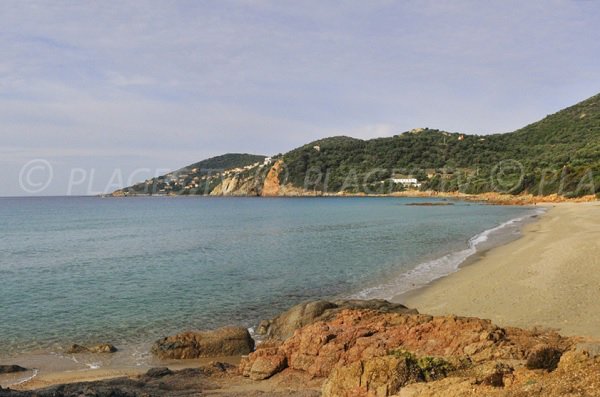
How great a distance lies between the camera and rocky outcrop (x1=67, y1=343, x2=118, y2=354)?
13.1 meters

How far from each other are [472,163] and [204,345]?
167571 mm

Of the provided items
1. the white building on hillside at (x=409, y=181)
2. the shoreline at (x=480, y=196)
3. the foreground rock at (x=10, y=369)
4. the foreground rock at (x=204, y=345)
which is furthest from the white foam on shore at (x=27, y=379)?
the white building on hillside at (x=409, y=181)

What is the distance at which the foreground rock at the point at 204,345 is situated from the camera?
12.5 meters

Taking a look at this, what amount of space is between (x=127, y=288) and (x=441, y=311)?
47.0 ft

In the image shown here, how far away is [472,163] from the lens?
6599 inches

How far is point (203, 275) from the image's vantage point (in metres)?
25.5

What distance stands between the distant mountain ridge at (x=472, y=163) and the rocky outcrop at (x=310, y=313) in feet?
287

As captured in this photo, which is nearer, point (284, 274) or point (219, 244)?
point (284, 274)

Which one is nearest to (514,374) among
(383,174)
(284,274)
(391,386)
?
(391,386)

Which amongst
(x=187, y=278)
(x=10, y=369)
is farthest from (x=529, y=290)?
(x=10, y=369)

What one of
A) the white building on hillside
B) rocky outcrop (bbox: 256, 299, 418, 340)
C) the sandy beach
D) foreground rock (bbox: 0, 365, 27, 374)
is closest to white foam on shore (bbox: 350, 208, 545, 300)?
the sandy beach

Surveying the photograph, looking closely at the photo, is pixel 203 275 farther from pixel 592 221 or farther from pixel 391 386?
pixel 592 221

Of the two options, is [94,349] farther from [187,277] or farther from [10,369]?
[187,277]

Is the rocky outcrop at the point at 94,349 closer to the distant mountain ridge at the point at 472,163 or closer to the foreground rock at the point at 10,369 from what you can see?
the foreground rock at the point at 10,369
